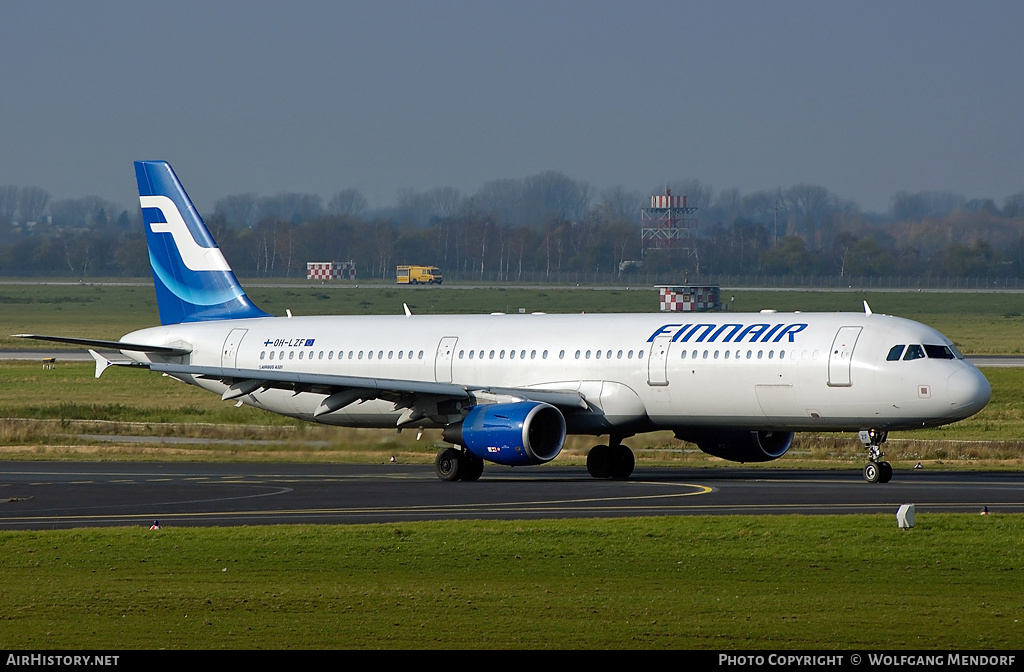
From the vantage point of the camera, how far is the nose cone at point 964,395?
36.0 metres

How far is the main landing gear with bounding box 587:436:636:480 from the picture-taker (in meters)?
41.2

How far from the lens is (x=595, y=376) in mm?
40250

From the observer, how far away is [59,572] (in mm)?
22078

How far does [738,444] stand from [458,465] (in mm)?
7562

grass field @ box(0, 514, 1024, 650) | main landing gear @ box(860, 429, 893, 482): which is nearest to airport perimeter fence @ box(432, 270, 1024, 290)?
main landing gear @ box(860, 429, 893, 482)

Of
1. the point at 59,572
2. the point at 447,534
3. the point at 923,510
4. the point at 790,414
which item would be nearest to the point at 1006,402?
the point at 790,414

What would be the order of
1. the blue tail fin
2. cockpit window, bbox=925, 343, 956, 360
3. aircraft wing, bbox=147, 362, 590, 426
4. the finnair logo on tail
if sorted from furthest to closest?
the finnair logo on tail, the blue tail fin, aircraft wing, bbox=147, 362, 590, 426, cockpit window, bbox=925, 343, 956, 360

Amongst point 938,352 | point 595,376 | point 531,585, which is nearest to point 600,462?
point 595,376

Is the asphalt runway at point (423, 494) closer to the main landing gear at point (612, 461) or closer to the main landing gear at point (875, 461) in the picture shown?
the main landing gear at point (875, 461)

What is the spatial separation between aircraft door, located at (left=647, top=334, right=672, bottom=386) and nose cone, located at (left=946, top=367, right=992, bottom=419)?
6885 mm

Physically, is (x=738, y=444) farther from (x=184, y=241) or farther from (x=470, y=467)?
(x=184, y=241)

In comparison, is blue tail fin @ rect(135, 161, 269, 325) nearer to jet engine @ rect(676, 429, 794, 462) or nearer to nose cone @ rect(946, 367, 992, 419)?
jet engine @ rect(676, 429, 794, 462)

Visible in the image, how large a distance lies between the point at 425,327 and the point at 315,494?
1107 cm
